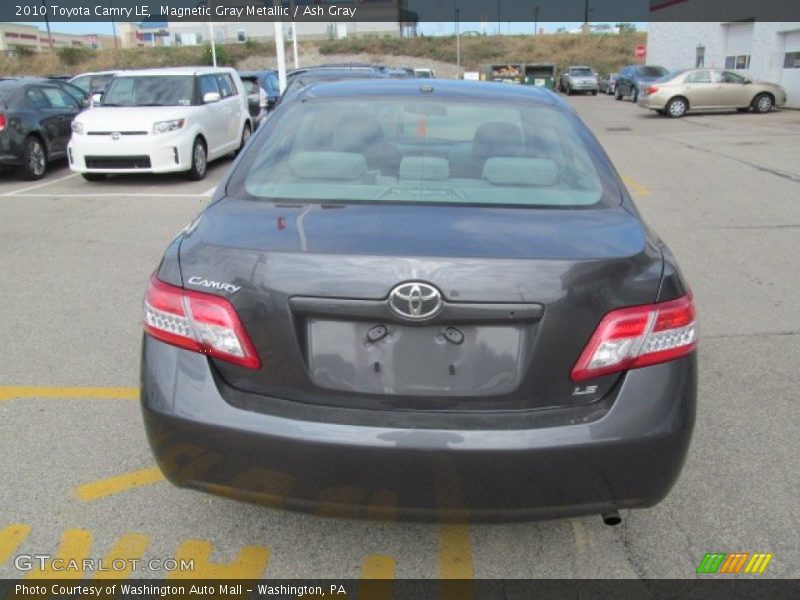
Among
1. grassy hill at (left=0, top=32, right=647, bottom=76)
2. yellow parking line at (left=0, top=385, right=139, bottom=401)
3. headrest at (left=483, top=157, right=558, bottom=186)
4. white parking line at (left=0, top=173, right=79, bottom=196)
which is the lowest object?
yellow parking line at (left=0, top=385, right=139, bottom=401)

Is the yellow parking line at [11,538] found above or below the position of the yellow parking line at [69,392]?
below

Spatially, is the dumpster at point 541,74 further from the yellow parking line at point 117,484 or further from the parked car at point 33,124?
the yellow parking line at point 117,484

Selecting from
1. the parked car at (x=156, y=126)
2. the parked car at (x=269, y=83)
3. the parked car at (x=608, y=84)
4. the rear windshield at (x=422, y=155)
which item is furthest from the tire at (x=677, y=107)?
the rear windshield at (x=422, y=155)

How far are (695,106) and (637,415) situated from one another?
78.1ft

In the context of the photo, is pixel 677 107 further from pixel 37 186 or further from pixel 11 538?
pixel 11 538

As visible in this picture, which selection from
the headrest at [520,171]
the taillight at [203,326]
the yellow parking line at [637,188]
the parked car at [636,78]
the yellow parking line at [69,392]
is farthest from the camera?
the parked car at [636,78]

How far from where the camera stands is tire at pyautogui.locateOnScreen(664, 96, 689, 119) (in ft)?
75.7

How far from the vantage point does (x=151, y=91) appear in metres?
11.4

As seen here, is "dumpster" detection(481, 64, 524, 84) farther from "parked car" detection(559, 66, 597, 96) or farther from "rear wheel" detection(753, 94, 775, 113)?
"rear wheel" detection(753, 94, 775, 113)

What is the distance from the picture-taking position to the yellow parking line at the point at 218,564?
251cm

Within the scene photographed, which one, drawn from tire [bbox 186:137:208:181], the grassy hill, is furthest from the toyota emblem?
the grassy hill

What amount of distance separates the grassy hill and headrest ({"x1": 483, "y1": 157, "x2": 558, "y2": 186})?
61618 mm

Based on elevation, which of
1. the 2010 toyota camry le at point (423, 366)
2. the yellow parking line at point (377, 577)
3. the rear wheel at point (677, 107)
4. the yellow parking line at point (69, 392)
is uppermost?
the 2010 toyota camry le at point (423, 366)

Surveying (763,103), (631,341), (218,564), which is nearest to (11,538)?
(218,564)
